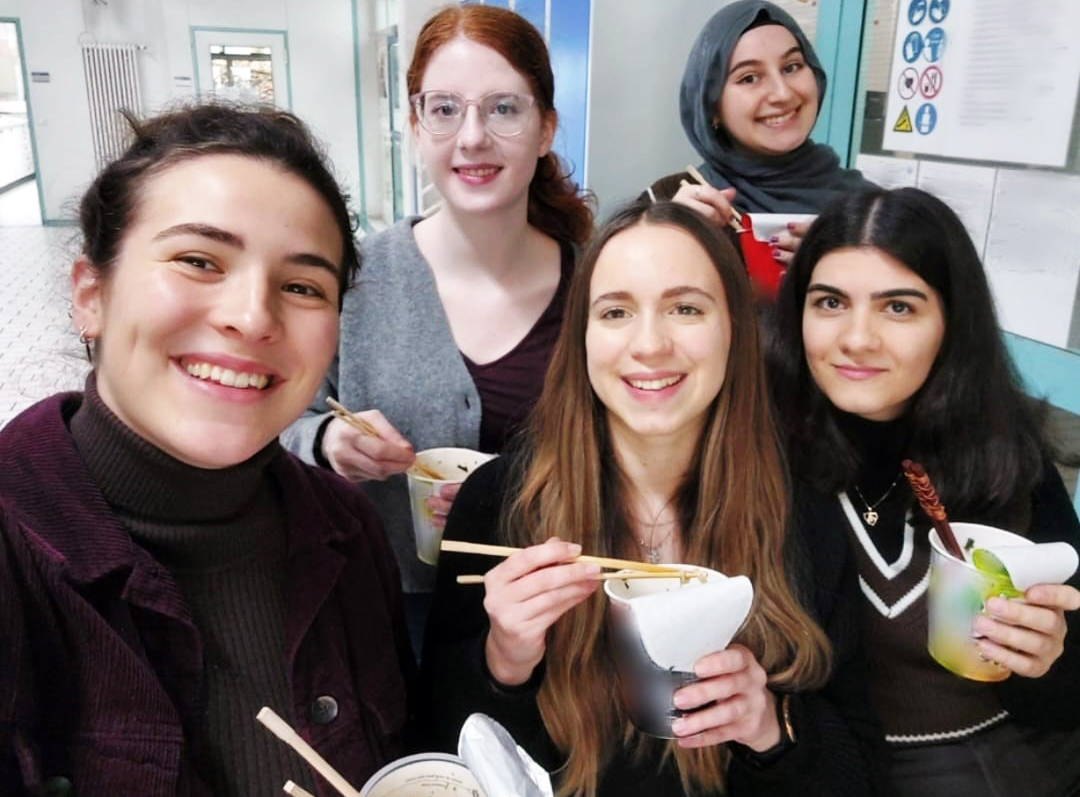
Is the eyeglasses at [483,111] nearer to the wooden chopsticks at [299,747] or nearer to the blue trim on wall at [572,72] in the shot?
the wooden chopsticks at [299,747]

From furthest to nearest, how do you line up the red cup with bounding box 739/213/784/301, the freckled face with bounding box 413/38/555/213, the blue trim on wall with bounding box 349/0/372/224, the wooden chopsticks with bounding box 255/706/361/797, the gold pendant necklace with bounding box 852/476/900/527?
the blue trim on wall with bounding box 349/0/372/224, the red cup with bounding box 739/213/784/301, the freckled face with bounding box 413/38/555/213, the gold pendant necklace with bounding box 852/476/900/527, the wooden chopsticks with bounding box 255/706/361/797

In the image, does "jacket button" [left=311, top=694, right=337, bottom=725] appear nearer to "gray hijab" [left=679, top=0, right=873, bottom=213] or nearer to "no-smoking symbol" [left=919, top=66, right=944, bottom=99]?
"gray hijab" [left=679, top=0, right=873, bottom=213]

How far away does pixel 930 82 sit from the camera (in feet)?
8.31

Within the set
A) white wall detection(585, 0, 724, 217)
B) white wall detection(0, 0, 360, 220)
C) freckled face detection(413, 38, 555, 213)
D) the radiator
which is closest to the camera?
freckled face detection(413, 38, 555, 213)

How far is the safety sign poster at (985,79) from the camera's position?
6.97 feet

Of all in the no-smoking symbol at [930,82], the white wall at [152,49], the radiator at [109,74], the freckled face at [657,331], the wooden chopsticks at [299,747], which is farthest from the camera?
the radiator at [109,74]

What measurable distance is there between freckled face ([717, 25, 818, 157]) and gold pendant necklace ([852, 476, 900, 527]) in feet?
3.28

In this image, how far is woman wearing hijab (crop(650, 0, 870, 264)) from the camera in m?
2.13

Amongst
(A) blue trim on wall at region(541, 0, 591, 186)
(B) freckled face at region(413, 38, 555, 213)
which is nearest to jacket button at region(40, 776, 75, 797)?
(B) freckled face at region(413, 38, 555, 213)

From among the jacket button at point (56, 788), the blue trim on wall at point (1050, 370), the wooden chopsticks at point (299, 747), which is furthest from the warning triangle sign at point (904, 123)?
the jacket button at point (56, 788)

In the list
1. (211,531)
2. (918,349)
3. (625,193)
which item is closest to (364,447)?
(211,531)

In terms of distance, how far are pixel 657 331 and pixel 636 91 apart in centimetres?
237

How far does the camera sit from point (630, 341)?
1339 mm

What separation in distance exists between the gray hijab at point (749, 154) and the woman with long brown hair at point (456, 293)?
1.79ft
